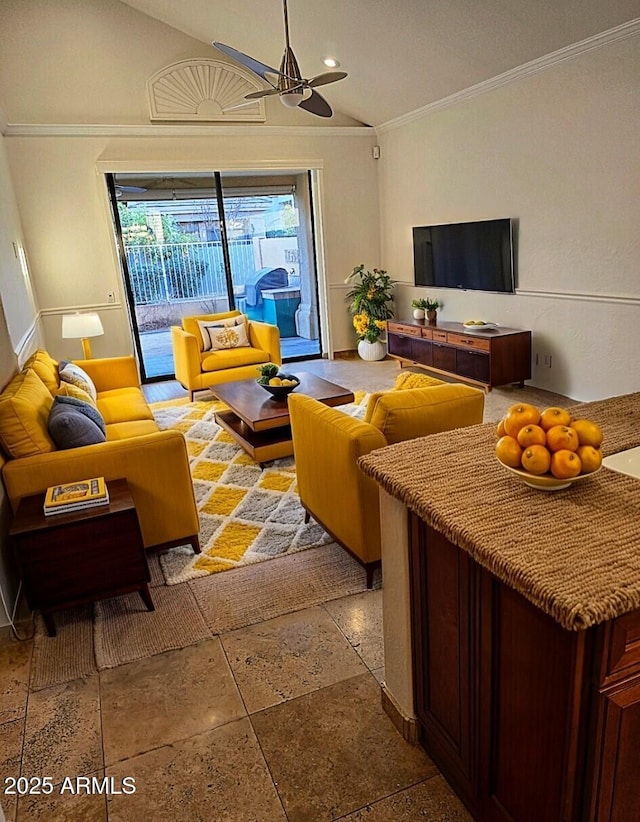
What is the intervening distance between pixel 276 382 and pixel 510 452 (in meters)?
3.14

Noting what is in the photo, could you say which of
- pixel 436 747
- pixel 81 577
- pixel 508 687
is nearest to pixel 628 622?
pixel 508 687

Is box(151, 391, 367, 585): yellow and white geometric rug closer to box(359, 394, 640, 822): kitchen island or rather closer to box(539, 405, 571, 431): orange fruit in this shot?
box(359, 394, 640, 822): kitchen island

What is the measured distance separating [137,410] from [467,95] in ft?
14.6

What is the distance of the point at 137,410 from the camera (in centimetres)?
420

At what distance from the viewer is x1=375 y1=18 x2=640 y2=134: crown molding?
4191 millimetres

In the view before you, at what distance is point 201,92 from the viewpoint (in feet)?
21.8

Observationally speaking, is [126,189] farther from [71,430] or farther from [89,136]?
[71,430]

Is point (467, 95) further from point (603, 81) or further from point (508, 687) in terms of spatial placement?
point (508, 687)

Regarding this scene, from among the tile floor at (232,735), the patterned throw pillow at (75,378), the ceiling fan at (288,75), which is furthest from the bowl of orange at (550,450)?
the patterned throw pillow at (75,378)

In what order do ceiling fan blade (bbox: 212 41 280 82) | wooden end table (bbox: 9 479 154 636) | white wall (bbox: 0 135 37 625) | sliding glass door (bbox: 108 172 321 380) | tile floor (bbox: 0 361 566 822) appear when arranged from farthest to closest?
sliding glass door (bbox: 108 172 321 380) → ceiling fan blade (bbox: 212 41 280 82) → white wall (bbox: 0 135 37 625) → wooden end table (bbox: 9 479 154 636) → tile floor (bbox: 0 361 566 822)

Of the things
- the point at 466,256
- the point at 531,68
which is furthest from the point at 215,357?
the point at 531,68

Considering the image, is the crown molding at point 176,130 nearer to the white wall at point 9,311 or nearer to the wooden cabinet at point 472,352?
the white wall at point 9,311

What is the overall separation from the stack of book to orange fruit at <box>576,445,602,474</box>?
1936 mm

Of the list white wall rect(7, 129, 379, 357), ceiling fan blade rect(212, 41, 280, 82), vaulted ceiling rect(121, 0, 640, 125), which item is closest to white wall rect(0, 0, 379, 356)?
white wall rect(7, 129, 379, 357)
